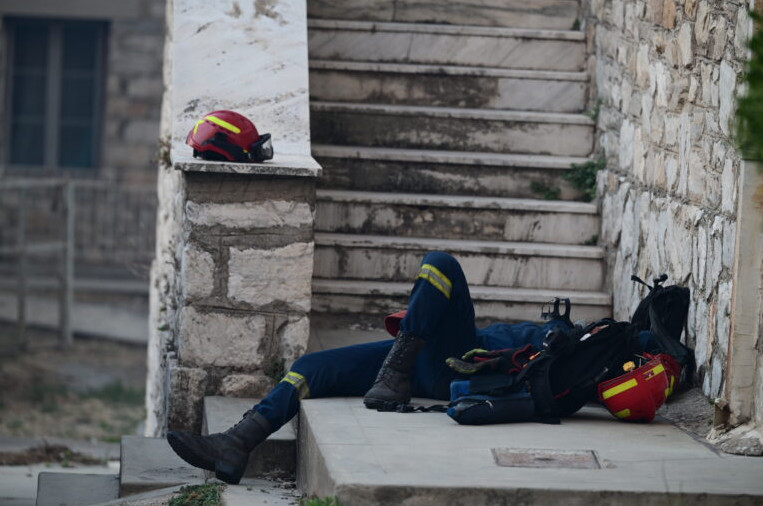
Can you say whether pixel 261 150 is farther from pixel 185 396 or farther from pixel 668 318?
pixel 668 318

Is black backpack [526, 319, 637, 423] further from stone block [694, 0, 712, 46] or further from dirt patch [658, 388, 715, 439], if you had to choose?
stone block [694, 0, 712, 46]

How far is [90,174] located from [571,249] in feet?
30.6

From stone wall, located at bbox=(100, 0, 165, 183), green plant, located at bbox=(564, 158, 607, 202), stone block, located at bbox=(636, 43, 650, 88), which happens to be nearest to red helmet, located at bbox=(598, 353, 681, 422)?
stone block, located at bbox=(636, 43, 650, 88)

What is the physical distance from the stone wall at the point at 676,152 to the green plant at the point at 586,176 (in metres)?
0.08

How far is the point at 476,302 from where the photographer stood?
5848 mm

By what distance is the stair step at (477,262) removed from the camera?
5.98 metres

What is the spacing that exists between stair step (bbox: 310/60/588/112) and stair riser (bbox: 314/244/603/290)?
1.01 meters

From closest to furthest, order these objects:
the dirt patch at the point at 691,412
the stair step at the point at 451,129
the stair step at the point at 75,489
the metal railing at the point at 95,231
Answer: the dirt patch at the point at 691,412 < the stair step at the point at 75,489 < the stair step at the point at 451,129 < the metal railing at the point at 95,231

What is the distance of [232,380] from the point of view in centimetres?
519

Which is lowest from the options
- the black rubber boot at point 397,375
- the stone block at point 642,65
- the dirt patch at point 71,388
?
the dirt patch at point 71,388

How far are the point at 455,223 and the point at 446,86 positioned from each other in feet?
2.89

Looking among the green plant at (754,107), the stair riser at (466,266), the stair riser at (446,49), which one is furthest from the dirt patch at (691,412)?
the stair riser at (446,49)

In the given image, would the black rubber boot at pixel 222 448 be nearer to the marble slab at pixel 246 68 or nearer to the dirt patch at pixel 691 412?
the marble slab at pixel 246 68

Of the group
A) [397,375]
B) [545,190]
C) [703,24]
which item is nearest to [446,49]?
[545,190]
